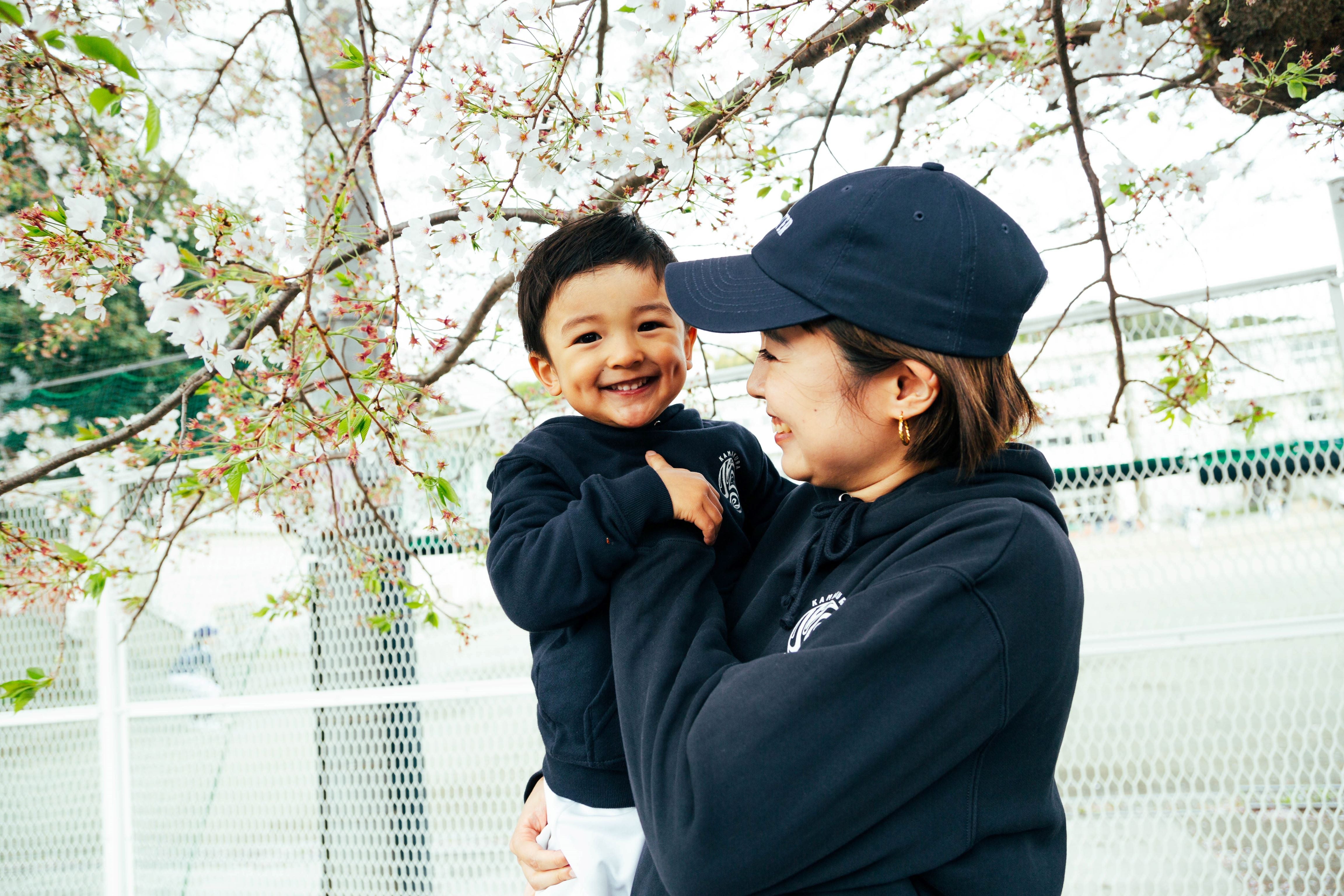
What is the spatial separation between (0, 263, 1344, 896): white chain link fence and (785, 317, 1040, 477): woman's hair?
4.39 ft

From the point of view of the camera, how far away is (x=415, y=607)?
1922 mm

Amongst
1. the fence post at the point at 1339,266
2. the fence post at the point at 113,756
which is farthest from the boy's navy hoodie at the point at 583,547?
the fence post at the point at 113,756

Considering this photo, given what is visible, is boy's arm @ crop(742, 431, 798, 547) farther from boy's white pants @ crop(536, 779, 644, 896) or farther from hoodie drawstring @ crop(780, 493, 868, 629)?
boy's white pants @ crop(536, 779, 644, 896)

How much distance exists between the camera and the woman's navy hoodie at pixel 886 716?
74 centimetres

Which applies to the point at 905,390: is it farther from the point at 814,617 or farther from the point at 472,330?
the point at 472,330

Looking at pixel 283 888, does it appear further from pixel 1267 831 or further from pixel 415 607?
pixel 1267 831

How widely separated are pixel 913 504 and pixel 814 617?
160 mm

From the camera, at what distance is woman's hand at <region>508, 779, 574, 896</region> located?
115 cm

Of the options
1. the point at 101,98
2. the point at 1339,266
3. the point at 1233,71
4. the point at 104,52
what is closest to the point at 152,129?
the point at 101,98

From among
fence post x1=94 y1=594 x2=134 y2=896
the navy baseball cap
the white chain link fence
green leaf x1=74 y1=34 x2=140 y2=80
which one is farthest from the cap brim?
fence post x1=94 y1=594 x2=134 y2=896

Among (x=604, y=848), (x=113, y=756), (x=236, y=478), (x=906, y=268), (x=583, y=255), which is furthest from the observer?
(x=113, y=756)

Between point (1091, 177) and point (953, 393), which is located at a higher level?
point (1091, 177)

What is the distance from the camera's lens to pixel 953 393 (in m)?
0.90

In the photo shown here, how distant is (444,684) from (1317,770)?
233 cm
